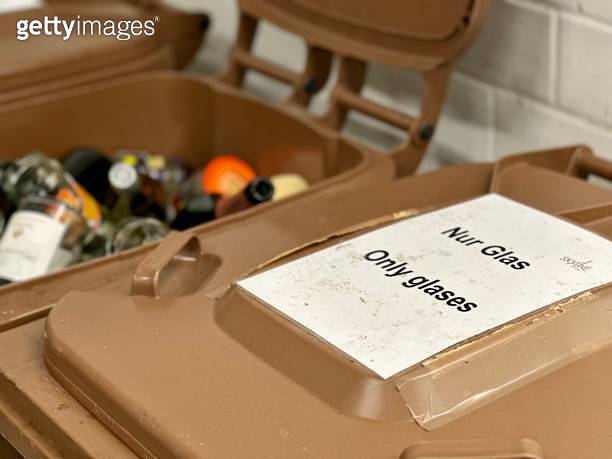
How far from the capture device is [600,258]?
0.89 m

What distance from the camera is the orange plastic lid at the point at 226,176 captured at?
4.87 ft

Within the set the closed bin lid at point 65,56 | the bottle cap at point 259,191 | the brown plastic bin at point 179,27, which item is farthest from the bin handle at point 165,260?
the brown plastic bin at point 179,27

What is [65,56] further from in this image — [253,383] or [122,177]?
[253,383]

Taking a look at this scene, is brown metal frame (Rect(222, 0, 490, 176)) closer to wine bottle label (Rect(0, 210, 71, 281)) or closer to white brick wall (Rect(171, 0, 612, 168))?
white brick wall (Rect(171, 0, 612, 168))

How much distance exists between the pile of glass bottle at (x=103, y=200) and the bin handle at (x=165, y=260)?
300 mm

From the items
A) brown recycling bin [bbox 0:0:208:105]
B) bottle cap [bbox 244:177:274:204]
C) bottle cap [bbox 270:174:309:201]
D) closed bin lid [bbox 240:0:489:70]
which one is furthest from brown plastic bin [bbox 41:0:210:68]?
bottle cap [bbox 244:177:274:204]

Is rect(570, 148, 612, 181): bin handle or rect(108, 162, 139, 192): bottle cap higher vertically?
rect(570, 148, 612, 181): bin handle

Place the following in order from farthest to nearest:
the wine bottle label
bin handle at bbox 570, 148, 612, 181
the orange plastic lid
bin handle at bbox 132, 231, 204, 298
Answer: the orange plastic lid < the wine bottle label < bin handle at bbox 570, 148, 612, 181 < bin handle at bbox 132, 231, 204, 298

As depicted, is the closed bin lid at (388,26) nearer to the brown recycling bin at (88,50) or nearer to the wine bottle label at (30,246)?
the brown recycling bin at (88,50)

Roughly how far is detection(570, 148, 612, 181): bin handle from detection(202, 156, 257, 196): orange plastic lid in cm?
50

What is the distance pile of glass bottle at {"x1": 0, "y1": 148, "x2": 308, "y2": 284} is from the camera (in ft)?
4.17

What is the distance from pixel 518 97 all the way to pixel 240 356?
29.0 inches

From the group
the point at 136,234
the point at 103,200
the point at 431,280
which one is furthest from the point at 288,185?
the point at 431,280

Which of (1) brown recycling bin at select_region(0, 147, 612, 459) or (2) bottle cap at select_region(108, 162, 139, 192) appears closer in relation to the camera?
(1) brown recycling bin at select_region(0, 147, 612, 459)
